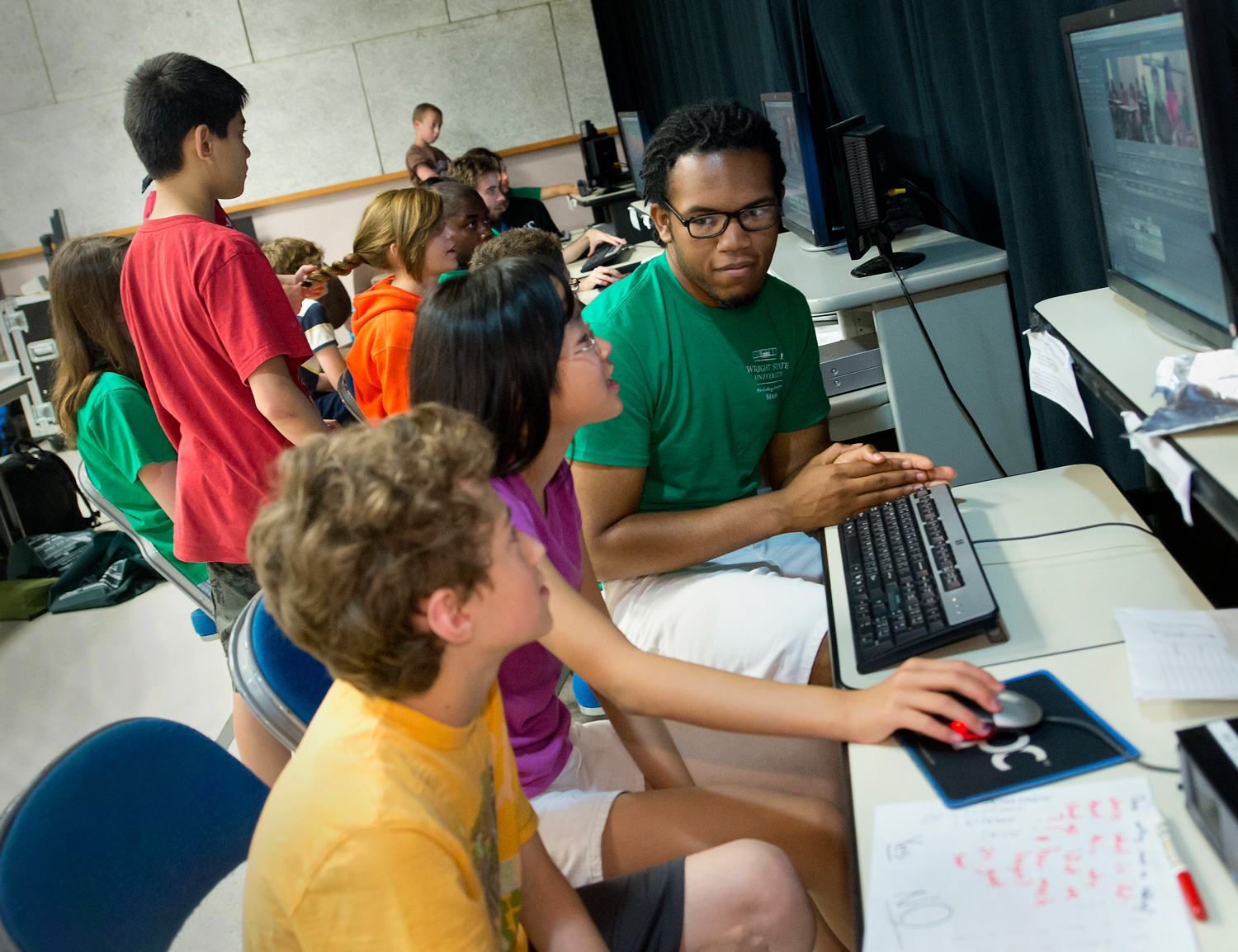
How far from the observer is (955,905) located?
2.34ft

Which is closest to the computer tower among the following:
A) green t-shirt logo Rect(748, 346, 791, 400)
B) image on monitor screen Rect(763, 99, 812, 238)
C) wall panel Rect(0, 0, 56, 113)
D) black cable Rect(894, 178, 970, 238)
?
image on monitor screen Rect(763, 99, 812, 238)

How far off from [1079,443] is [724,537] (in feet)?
2.95

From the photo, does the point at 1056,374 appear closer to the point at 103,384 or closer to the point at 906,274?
the point at 906,274

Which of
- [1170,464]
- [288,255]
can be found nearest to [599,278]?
[288,255]

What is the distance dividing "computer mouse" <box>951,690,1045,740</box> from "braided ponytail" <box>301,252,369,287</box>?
2.51m

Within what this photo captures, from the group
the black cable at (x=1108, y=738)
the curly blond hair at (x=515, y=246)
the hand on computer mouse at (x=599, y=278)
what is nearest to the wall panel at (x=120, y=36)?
the hand on computer mouse at (x=599, y=278)

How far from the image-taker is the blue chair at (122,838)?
0.85m

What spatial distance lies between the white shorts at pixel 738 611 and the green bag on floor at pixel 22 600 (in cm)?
321

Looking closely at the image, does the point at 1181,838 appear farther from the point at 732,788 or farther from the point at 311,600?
the point at 311,600

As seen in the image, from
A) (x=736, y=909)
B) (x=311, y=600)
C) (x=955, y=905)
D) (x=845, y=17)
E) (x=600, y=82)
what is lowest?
(x=736, y=909)

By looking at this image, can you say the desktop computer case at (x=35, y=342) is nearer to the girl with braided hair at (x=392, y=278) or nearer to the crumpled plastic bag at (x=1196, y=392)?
the girl with braided hair at (x=392, y=278)

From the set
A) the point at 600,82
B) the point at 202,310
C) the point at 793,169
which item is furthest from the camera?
the point at 600,82

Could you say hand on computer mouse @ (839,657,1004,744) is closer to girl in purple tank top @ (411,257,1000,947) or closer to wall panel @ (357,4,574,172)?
girl in purple tank top @ (411,257,1000,947)

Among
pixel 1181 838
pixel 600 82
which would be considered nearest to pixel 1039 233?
pixel 1181 838
